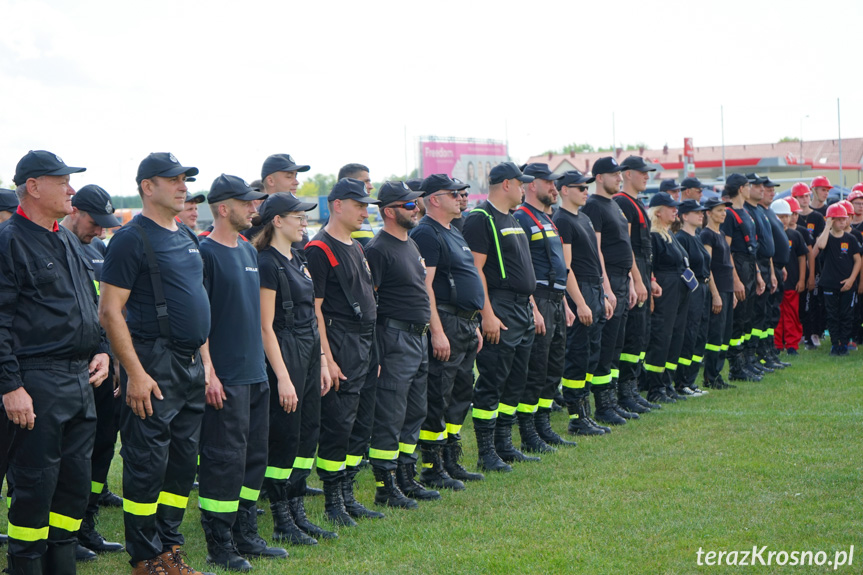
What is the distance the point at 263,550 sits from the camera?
18.6ft

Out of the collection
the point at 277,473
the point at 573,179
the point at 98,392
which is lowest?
the point at 277,473

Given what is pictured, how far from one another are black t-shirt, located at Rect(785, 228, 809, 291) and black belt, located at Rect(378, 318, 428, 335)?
9.38 meters

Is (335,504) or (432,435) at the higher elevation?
(432,435)

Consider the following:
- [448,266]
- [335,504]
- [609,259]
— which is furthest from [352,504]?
[609,259]

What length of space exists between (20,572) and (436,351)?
3.47 meters

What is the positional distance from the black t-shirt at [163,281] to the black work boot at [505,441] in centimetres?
390

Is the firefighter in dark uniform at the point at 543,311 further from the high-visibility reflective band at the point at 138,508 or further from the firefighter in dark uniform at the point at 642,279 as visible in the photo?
the high-visibility reflective band at the point at 138,508

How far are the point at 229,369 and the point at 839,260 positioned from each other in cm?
1165

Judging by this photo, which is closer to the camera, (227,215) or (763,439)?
(227,215)

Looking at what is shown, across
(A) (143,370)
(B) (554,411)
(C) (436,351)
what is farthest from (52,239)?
(B) (554,411)

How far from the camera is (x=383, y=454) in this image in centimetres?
679

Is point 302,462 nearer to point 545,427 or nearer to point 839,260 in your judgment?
point 545,427

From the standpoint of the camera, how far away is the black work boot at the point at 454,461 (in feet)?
25.1

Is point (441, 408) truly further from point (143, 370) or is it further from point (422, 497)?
point (143, 370)
